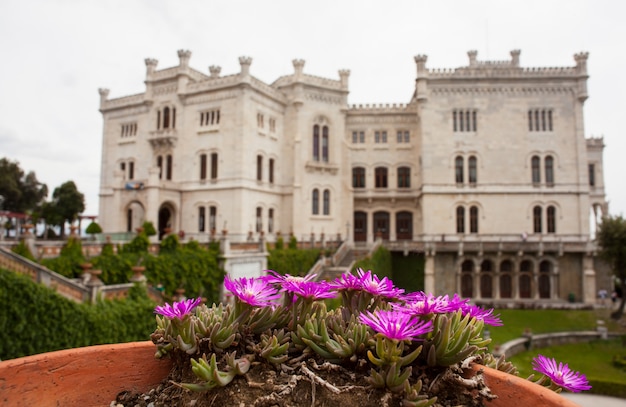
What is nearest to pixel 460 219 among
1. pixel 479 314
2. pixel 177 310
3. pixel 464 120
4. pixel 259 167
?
pixel 464 120

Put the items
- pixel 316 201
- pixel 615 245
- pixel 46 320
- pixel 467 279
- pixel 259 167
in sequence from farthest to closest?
pixel 316 201, pixel 467 279, pixel 259 167, pixel 615 245, pixel 46 320

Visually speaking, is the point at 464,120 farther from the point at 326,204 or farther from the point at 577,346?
the point at 577,346

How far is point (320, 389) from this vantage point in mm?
1623

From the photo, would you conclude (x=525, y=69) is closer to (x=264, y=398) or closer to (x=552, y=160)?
(x=552, y=160)

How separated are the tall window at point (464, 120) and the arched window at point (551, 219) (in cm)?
822

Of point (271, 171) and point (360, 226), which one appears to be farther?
point (360, 226)

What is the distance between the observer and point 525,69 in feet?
104

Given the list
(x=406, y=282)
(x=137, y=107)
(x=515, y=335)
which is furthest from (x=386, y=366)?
(x=137, y=107)

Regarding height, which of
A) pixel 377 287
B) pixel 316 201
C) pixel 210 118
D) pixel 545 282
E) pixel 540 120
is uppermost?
pixel 540 120

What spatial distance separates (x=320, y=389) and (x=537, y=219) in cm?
3435

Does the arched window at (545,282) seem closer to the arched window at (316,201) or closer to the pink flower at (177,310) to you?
the arched window at (316,201)

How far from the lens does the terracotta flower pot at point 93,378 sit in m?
1.64

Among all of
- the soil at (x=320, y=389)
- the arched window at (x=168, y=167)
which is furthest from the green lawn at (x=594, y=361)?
the arched window at (x=168, y=167)

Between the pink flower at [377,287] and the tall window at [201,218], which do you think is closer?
the pink flower at [377,287]
